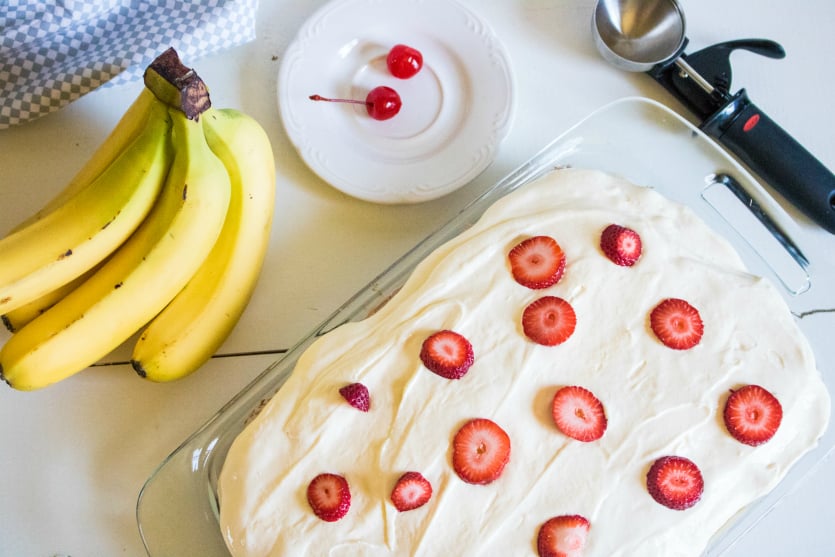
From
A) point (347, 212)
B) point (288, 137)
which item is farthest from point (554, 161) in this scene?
point (288, 137)

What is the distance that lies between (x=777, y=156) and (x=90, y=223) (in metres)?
1.47

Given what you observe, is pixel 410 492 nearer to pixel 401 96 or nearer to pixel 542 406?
pixel 542 406

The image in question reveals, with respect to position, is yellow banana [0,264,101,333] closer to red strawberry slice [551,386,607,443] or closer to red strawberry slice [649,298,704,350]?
red strawberry slice [551,386,607,443]

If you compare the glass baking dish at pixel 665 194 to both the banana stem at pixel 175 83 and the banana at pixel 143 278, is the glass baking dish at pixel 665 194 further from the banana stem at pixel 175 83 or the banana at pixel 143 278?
the banana stem at pixel 175 83

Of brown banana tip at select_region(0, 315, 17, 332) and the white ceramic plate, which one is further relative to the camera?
the white ceramic plate

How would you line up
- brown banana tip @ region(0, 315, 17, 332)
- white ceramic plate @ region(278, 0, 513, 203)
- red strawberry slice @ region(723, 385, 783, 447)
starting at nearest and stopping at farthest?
red strawberry slice @ region(723, 385, 783, 447), brown banana tip @ region(0, 315, 17, 332), white ceramic plate @ region(278, 0, 513, 203)

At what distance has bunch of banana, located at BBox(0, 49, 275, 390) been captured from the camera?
4.14ft

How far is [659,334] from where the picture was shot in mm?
1383

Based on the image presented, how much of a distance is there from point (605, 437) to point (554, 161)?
637 mm

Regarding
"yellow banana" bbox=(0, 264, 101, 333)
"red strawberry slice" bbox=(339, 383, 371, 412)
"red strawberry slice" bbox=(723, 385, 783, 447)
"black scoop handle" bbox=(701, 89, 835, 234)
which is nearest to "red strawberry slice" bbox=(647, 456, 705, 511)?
"red strawberry slice" bbox=(723, 385, 783, 447)

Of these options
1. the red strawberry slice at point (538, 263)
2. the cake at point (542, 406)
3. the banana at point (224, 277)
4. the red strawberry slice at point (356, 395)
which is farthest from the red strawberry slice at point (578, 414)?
the banana at point (224, 277)

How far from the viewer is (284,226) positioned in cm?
166

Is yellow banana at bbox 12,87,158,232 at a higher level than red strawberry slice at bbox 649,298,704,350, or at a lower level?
lower

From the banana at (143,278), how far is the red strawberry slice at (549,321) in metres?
0.62
